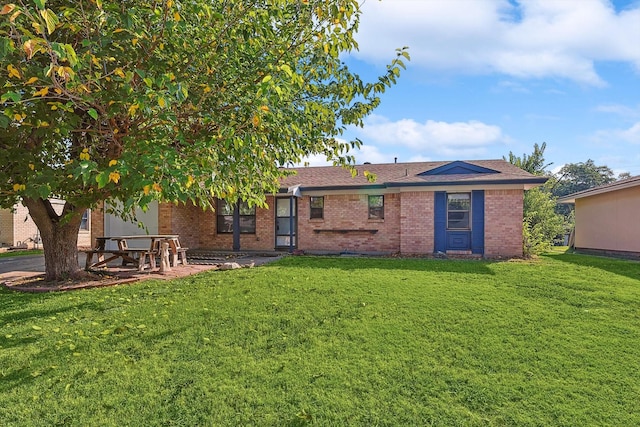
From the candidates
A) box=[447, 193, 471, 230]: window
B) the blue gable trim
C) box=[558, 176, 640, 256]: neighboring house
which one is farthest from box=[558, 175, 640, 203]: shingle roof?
box=[447, 193, 471, 230]: window

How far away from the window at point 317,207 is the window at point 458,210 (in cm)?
498

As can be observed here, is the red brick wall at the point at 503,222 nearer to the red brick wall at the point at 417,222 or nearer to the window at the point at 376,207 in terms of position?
the red brick wall at the point at 417,222

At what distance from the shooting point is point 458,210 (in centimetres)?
1402

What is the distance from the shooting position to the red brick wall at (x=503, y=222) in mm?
13156

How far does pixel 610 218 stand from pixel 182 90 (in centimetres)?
1823

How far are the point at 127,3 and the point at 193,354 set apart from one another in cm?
443

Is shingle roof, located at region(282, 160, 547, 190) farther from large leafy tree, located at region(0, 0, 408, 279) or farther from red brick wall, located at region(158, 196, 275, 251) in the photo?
large leafy tree, located at region(0, 0, 408, 279)

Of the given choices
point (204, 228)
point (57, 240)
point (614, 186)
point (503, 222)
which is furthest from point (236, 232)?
point (614, 186)

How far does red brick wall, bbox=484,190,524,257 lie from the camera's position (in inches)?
518

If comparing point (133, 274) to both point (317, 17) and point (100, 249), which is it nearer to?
point (100, 249)

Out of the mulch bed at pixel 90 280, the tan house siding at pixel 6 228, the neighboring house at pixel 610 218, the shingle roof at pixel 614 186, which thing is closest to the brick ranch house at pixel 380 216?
the mulch bed at pixel 90 280

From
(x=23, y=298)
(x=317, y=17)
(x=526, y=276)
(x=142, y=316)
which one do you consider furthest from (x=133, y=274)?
(x=526, y=276)

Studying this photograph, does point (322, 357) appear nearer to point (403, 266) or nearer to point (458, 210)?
point (403, 266)

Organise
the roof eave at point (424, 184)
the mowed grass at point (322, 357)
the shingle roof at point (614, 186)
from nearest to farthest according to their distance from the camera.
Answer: the mowed grass at point (322, 357) → the roof eave at point (424, 184) → the shingle roof at point (614, 186)
